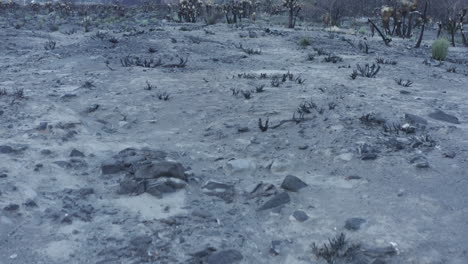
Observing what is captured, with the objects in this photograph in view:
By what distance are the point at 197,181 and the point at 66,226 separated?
1.43 m

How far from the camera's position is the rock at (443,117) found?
6393mm

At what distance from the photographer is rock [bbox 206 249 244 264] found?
134 inches

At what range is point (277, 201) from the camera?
168 inches

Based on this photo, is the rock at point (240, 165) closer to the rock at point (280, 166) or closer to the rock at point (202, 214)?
the rock at point (280, 166)

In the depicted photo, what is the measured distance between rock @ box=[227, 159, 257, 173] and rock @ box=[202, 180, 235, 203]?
1.43 ft

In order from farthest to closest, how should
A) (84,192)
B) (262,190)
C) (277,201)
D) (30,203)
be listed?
(262,190) → (84,192) → (277,201) → (30,203)

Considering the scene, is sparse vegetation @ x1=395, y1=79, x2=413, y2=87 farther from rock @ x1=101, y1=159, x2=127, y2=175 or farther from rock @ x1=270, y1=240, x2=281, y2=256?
rock @ x1=270, y1=240, x2=281, y2=256

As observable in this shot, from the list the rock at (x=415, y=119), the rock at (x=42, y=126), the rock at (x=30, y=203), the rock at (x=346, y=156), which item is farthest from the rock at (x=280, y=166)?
the rock at (x=42, y=126)

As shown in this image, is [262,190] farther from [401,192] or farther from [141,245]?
[141,245]

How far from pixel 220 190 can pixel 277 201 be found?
2.07ft

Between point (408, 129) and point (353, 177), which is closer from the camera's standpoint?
point (353, 177)

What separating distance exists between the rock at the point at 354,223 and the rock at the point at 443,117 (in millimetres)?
3289

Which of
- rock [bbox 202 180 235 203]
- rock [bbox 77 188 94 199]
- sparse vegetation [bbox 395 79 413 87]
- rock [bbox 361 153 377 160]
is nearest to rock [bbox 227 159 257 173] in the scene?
rock [bbox 202 180 235 203]

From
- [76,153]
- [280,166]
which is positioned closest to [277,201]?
[280,166]
